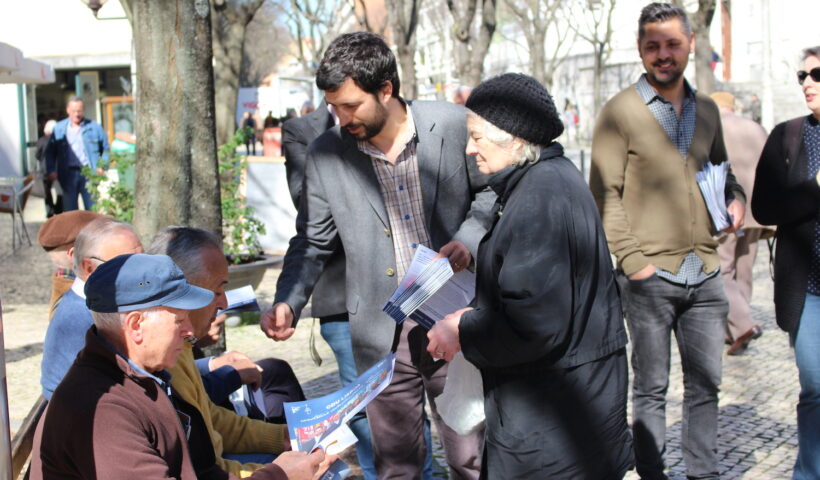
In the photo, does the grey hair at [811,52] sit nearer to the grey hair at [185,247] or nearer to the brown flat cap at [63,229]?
the grey hair at [185,247]

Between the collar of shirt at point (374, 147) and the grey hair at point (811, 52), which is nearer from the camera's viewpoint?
the collar of shirt at point (374, 147)

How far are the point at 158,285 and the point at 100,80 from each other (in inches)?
1364

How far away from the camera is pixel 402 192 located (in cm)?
377

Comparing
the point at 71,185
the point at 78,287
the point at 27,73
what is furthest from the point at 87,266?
the point at 71,185

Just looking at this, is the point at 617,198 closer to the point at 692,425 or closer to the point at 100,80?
the point at 692,425

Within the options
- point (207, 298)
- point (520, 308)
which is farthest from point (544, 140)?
point (207, 298)

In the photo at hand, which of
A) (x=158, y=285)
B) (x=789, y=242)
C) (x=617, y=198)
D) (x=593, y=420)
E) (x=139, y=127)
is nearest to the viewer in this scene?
(x=158, y=285)

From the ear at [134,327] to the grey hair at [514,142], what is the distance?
43.3 inches

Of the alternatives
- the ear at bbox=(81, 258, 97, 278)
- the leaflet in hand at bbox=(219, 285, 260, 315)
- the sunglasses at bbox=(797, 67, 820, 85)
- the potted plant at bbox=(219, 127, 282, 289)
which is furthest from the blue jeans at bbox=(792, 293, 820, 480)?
the potted plant at bbox=(219, 127, 282, 289)

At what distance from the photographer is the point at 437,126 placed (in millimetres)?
3777

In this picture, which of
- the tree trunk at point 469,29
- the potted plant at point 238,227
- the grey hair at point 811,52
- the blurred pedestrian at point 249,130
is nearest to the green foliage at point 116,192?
the potted plant at point 238,227

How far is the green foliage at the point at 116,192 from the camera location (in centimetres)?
882

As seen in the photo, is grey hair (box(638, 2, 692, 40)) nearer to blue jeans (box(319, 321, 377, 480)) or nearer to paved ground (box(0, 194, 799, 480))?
blue jeans (box(319, 321, 377, 480))

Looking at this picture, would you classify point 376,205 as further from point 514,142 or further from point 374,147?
point 514,142
